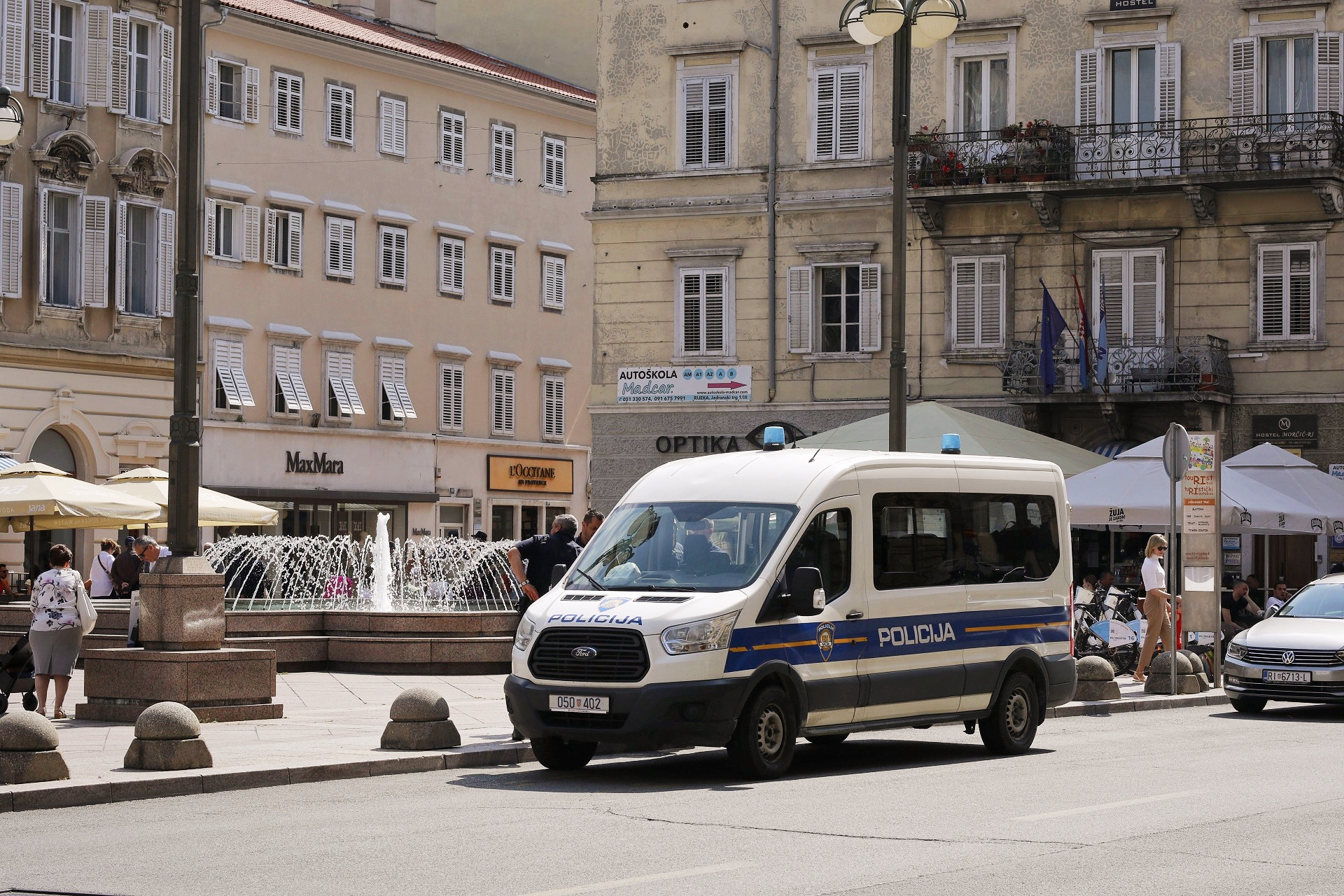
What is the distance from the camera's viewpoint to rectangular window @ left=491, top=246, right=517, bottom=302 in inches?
2250

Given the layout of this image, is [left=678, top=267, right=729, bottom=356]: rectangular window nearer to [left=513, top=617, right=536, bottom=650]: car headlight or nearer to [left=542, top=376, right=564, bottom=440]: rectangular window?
[left=542, top=376, right=564, bottom=440]: rectangular window

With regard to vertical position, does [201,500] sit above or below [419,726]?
above

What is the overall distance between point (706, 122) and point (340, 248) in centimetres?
1595

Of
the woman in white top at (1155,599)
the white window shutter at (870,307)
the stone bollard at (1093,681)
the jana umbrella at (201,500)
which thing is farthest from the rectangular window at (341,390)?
the stone bollard at (1093,681)

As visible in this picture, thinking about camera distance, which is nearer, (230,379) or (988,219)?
(988,219)

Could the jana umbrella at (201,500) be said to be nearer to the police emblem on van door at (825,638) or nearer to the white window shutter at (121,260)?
the white window shutter at (121,260)

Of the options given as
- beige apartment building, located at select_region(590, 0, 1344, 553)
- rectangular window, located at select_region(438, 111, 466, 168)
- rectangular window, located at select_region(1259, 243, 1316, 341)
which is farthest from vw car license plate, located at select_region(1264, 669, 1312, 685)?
rectangular window, located at select_region(438, 111, 466, 168)

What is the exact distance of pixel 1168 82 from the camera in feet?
117

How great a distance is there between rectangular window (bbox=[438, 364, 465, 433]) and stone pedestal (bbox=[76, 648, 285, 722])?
37.0m

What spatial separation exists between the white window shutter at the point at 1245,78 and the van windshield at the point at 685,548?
74.4 feet

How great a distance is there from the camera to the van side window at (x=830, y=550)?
591 inches

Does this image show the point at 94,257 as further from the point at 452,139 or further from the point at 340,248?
the point at 452,139

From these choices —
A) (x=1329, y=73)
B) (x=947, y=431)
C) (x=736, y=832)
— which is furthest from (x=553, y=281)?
(x=736, y=832)

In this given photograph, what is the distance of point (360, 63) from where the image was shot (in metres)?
52.9
